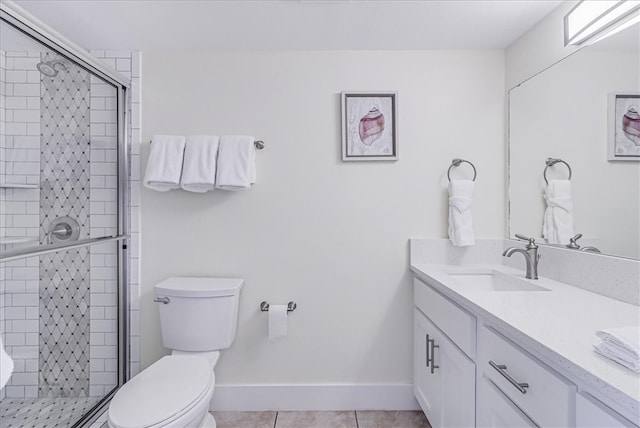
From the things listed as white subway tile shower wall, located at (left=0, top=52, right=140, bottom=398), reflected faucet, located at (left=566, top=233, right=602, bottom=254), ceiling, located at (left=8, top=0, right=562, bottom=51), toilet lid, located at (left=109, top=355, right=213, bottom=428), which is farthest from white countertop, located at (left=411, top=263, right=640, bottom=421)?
white subway tile shower wall, located at (left=0, top=52, right=140, bottom=398)

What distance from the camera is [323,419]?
1.89m

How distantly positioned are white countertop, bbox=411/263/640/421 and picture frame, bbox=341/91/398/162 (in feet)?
2.64

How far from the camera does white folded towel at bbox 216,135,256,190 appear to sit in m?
1.82

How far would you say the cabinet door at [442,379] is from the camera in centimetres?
130

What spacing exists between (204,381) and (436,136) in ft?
5.87

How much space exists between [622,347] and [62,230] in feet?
7.65

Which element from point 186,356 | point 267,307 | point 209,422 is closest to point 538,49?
point 267,307

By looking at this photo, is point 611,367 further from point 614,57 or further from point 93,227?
point 93,227

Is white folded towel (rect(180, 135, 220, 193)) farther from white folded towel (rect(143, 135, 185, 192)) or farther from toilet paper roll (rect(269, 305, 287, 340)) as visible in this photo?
toilet paper roll (rect(269, 305, 287, 340))

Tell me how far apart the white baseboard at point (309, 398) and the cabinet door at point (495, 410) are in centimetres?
85

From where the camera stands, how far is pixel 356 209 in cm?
200

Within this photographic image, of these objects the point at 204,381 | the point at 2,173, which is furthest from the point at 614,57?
the point at 2,173

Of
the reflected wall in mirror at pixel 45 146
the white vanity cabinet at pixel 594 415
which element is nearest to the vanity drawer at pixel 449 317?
the white vanity cabinet at pixel 594 415

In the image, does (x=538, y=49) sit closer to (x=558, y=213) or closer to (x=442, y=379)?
(x=558, y=213)
